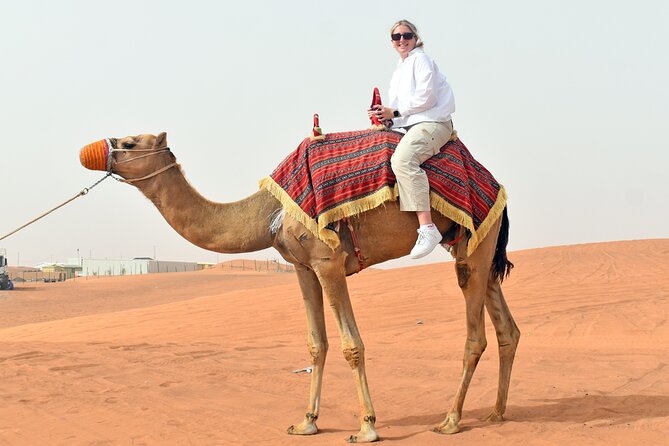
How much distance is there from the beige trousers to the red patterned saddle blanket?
0.11m

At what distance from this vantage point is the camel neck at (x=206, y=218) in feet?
21.4

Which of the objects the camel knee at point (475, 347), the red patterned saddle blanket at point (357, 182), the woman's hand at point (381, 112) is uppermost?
the woman's hand at point (381, 112)

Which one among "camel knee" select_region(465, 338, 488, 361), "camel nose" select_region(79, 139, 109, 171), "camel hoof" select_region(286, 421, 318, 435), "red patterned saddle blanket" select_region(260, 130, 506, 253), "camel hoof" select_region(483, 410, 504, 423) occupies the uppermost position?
"camel nose" select_region(79, 139, 109, 171)

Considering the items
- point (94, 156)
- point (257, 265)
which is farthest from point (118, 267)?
point (94, 156)

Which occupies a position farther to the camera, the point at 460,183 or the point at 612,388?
the point at 612,388

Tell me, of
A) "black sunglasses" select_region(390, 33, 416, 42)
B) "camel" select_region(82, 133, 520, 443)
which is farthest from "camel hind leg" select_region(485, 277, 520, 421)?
"black sunglasses" select_region(390, 33, 416, 42)

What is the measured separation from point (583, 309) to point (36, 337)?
14285 mm

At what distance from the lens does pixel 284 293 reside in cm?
2330

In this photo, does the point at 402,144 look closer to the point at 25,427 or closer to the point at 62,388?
the point at 25,427

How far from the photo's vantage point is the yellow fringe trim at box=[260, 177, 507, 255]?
616cm

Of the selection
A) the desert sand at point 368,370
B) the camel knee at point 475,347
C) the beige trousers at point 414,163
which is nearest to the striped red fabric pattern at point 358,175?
the beige trousers at point 414,163

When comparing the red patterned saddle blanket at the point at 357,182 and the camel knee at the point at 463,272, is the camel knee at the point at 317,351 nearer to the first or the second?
the red patterned saddle blanket at the point at 357,182

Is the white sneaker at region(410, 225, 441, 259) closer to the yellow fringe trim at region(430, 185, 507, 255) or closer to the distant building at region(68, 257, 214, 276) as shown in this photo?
the yellow fringe trim at region(430, 185, 507, 255)

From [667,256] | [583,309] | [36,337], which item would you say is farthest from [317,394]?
[667,256]
